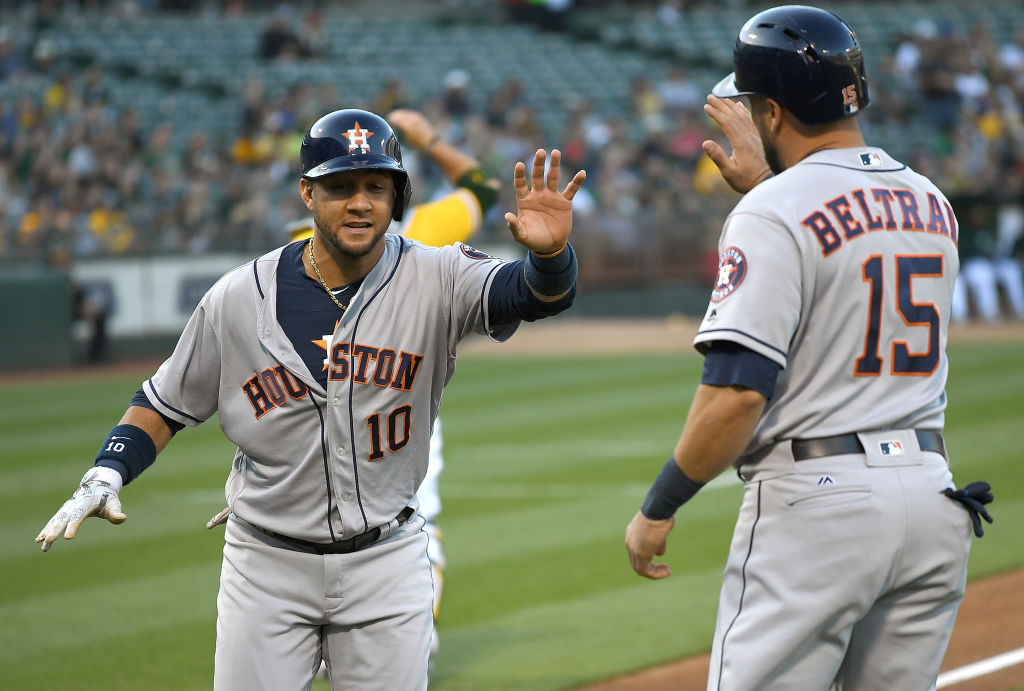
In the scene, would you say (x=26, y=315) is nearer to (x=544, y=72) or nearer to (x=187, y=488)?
(x=187, y=488)

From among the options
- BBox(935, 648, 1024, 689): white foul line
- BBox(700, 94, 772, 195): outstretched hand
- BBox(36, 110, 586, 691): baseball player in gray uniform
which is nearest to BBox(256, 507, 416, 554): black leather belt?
BBox(36, 110, 586, 691): baseball player in gray uniform

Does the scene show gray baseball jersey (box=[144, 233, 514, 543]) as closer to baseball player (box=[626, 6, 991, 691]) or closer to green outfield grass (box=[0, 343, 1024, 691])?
baseball player (box=[626, 6, 991, 691])

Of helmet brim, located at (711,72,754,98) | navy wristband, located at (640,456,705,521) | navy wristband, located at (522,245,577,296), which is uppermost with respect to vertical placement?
helmet brim, located at (711,72,754,98)

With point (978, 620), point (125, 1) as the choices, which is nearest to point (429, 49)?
A: point (125, 1)

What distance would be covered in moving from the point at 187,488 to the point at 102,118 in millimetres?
13856

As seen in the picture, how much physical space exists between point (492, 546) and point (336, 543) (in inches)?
194

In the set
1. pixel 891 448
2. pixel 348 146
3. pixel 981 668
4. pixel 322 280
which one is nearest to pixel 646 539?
pixel 891 448

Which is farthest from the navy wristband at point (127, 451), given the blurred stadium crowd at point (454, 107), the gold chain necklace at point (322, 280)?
the blurred stadium crowd at point (454, 107)

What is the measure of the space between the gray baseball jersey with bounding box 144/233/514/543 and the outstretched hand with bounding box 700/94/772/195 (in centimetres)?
68

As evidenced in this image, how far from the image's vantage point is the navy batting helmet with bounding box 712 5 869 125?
2959mm

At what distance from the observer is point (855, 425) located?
284cm

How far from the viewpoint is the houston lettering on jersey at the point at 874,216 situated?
2850 mm

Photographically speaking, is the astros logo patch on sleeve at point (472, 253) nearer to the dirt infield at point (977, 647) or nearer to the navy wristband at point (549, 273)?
the navy wristband at point (549, 273)

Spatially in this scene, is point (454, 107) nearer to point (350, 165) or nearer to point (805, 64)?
point (350, 165)
